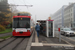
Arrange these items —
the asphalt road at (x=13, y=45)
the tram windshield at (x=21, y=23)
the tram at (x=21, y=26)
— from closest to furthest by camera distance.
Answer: the asphalt road at (x=13, y=45) → the tram at (x=21, y=26) → the tram windshield at (x=21, y=23)

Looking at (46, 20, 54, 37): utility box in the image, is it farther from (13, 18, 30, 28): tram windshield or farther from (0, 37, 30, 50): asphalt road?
(0, 37, 30, 50): asphalt road

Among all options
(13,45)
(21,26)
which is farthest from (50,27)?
(13,45)

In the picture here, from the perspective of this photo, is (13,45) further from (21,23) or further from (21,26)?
(21,23)

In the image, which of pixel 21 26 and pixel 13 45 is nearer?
pixel 13 45

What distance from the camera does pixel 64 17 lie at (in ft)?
242

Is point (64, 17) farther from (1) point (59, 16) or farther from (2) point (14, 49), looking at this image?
(2) point (14, 49)

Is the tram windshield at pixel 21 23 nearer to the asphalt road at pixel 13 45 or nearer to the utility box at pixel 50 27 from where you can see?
the utility box at pixel 50 27

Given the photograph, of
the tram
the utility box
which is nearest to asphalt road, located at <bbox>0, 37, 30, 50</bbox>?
the tram

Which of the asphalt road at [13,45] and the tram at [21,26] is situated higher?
the tram at [21,26]

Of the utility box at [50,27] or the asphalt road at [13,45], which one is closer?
the asphalt road at [13,45]

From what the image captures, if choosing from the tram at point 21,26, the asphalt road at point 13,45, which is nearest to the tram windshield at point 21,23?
the tram at point 21,26

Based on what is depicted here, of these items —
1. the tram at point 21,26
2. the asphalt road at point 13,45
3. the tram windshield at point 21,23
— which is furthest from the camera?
the tram windshield at point 21,23

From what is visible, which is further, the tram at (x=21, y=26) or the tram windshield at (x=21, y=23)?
the tram windshield at (x=21, y=23)

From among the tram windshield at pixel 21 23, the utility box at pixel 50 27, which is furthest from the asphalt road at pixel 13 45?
the utility box at pixel 50 27
